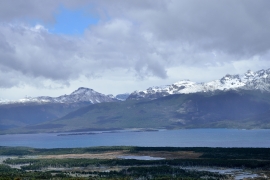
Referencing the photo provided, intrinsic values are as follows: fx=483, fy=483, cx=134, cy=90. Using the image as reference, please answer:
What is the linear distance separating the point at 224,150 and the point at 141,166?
45934 millimetres

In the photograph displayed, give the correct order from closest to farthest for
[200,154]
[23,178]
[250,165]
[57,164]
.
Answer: [23,178] < [250,165] < [57,164] < [200,154]

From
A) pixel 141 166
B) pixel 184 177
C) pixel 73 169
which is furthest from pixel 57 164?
pixel 184 177

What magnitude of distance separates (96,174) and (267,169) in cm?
4748

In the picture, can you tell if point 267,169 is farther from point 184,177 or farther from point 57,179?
point 57,179

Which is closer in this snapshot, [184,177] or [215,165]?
[184,177]

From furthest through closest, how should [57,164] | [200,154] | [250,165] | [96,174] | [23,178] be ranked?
[200,154] < [57,164] < [250,165] < [96,174] < [23,178]

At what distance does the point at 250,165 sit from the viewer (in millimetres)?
140625

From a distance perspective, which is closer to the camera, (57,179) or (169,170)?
(57,179)

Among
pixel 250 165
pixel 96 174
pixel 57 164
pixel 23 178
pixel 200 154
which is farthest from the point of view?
pixel 200 154

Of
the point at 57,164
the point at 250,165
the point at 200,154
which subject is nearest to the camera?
the point at 250,165

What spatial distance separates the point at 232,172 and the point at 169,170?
667 inches

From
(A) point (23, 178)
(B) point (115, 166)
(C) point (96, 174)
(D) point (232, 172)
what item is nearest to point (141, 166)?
(B) point (115, 166)

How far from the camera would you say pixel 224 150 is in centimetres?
17850

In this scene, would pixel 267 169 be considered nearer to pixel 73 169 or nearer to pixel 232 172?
pixel 232 172
